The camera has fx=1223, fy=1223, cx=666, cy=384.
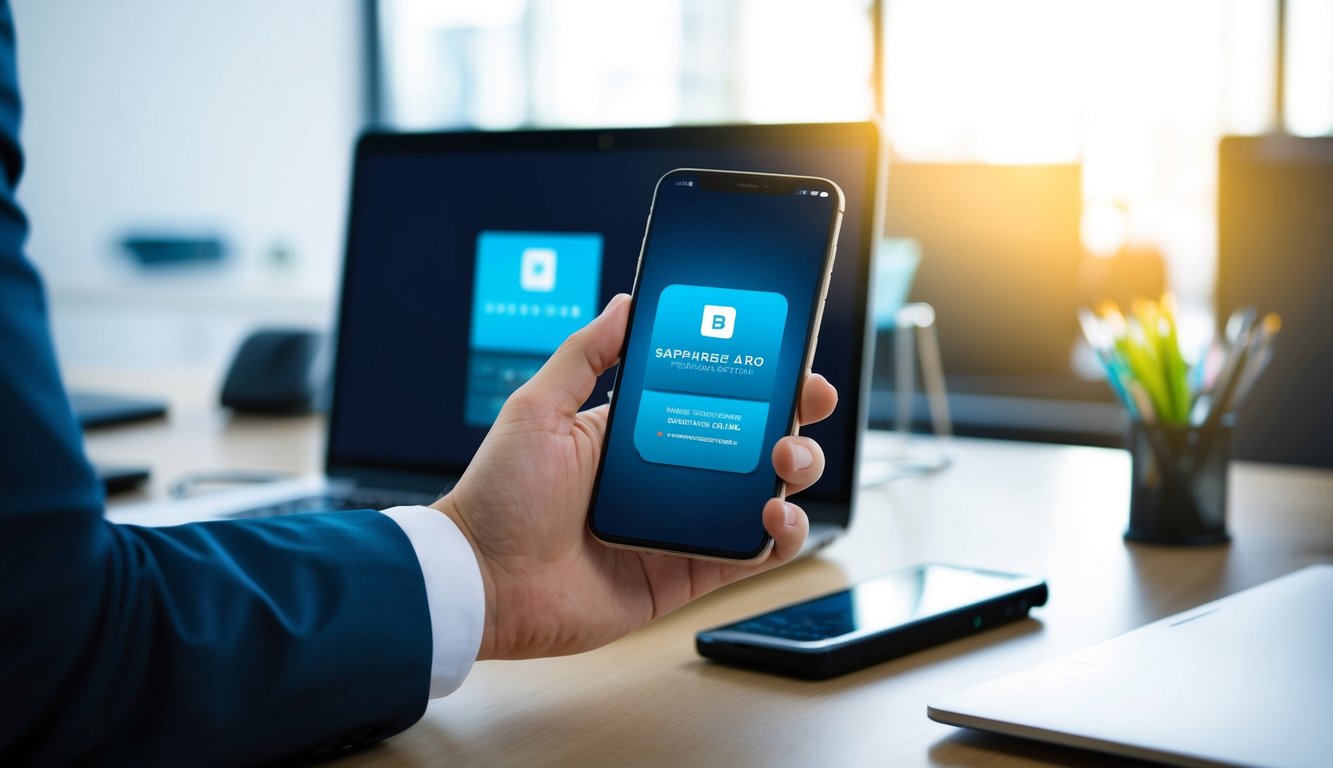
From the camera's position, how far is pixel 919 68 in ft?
16.3

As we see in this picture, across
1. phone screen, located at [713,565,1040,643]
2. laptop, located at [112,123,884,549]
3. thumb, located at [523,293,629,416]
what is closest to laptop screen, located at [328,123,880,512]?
laptop, located at [112,123,884,549]

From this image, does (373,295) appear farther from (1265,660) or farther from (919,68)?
(919,68)

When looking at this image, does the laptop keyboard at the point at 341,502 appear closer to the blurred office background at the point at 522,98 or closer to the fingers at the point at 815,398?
the fingers at the point at 815,398

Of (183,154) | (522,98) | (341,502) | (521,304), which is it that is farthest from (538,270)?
(522,98)

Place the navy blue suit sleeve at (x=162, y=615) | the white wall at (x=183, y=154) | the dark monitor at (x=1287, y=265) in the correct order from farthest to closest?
the white wall at (x=183, y=154) < the dark monitor at (x=1287, y=265) < the navy blue suit sleeve at (x=162, y=615)

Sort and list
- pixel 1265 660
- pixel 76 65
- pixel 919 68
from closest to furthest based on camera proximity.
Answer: pixel 1265 660
pixel 76 65
pixel 919 68

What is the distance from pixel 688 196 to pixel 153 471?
2.94 feet

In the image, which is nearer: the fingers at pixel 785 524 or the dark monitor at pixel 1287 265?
the fingers at pixel 785 524

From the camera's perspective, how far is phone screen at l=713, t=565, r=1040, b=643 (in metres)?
0.70

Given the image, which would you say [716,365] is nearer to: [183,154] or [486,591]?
[486,591]

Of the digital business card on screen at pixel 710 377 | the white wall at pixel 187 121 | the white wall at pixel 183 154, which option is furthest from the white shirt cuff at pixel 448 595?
the white wall at pixel 187 121

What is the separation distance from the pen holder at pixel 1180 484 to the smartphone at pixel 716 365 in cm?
49

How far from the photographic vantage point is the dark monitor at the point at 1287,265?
1161 millimetres

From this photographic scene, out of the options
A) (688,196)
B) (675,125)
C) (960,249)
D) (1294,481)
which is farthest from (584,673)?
(960,249)
